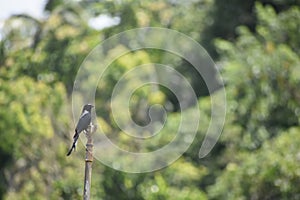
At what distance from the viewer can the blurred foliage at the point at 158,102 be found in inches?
607

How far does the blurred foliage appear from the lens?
50.6ft

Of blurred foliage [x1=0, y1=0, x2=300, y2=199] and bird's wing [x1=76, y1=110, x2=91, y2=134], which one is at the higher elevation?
blurred foliage [x1=0, y1=0, x2=300, y2=199]

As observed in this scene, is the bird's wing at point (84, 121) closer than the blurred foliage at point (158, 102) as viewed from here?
Yes

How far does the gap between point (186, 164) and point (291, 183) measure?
7.42ft

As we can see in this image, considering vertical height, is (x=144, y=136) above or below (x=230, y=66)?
below

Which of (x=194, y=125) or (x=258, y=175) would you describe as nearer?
(x=258, y=175)

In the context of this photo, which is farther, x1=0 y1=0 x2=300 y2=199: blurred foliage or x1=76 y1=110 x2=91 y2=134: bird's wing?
x1=0 y1=0 x2=300 y2=199: blurred foliage

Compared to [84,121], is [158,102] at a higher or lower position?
higher

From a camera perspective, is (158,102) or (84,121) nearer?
(84,121)

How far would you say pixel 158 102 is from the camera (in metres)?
18.6

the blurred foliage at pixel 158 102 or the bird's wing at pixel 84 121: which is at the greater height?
the blurred foliage at pixel 158 102

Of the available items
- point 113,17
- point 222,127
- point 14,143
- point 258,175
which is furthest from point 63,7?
point 258,175

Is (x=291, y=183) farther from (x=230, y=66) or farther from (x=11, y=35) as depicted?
(x=11, y=35)

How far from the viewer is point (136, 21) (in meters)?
20.4
